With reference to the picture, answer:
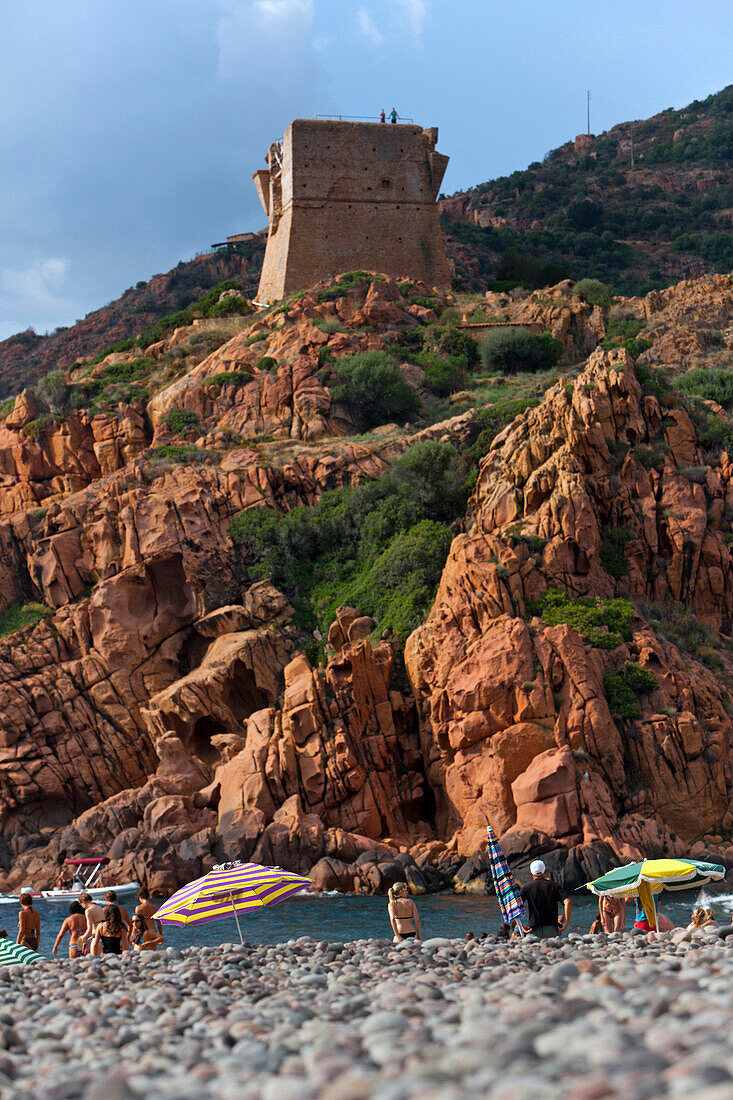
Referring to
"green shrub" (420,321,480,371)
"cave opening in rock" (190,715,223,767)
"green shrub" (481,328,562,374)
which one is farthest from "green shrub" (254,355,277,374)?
"cave opening in rock" (190,715,223,767)

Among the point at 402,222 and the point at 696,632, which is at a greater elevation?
the point at 402,222

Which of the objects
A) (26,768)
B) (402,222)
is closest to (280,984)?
(26,768)

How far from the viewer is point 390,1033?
5695 mm

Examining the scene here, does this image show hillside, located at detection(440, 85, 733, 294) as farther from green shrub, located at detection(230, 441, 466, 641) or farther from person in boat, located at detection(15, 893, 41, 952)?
person in boat, located at detection(15, 893, 41, 952)

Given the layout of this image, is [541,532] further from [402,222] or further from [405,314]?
[402,222]

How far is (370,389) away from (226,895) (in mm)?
36613

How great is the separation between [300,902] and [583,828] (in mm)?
8263

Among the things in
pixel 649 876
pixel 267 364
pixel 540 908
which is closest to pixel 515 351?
pixel 267 364

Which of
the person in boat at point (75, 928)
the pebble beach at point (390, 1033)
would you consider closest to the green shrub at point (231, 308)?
the person in boat at point (75, 928)

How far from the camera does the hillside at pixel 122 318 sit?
10294 cm

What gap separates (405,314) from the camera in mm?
59188

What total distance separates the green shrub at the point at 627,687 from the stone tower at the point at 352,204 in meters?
44.4

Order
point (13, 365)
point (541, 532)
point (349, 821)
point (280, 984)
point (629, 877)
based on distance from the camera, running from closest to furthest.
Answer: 1. point (280, 984)
2. point (629, 877)
3. point (349, 821)
4. point (541, 532)
5. point (13, 365)

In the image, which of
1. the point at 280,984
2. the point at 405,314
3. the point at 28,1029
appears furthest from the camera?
the point at 405,314
